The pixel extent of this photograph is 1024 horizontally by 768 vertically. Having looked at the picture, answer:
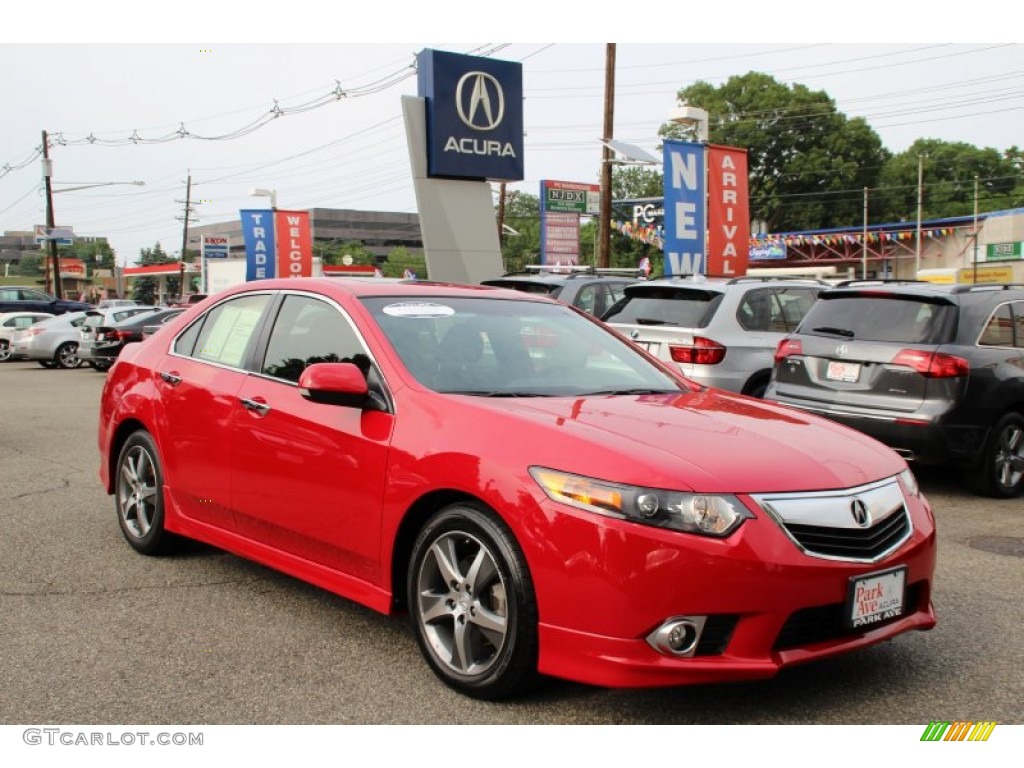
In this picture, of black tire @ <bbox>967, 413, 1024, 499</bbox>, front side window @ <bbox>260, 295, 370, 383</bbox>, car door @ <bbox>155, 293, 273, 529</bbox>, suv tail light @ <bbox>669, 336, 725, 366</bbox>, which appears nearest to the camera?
front side window @ <bbox>260, 295, 370, 383</bbox>

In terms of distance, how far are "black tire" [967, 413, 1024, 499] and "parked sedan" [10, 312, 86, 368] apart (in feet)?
74.7

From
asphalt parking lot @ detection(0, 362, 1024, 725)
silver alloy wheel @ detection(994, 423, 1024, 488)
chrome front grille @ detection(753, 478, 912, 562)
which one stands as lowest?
asphalt parking lot @ detection(0, 362, 1024, 725)

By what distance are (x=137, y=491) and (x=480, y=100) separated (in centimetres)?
1373

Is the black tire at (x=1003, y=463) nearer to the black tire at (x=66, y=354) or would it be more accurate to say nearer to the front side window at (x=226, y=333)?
the front side window at (x=226, y=333)

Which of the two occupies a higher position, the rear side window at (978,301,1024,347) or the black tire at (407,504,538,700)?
the rear side window at (978,301,1024,347)

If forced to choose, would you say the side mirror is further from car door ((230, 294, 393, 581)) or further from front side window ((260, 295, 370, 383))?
front side window ((260, 295, 370, 383))

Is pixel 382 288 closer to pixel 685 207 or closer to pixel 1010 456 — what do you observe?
pixel 1010 456

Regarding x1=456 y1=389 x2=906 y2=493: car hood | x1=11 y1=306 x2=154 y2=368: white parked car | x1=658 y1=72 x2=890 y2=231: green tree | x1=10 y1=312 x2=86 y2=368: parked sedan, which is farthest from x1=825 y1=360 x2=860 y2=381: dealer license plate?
x1=658 y1=72 x2=890 y2=231: green tree

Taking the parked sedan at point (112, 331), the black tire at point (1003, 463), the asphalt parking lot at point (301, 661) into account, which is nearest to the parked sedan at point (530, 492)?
the asphalt parking lot at point (301, 661)

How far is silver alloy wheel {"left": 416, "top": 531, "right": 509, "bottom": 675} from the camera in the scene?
12.2 ft

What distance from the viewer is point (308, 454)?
4500mm

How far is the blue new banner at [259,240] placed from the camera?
33281 mm

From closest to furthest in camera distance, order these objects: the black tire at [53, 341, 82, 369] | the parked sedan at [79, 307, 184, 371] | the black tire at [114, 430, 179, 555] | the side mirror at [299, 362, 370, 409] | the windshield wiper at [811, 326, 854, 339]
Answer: the side mirror at [299, 362, 370, 409] < the black tire at [114, 430, 179, 555] < the windshield wiper at [811, 326, 854, 339] < the parked sedan at [79, 307, 184, 371] < the black tire at [53, 341, 82, 369]

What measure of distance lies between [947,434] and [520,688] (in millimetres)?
5144
